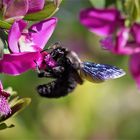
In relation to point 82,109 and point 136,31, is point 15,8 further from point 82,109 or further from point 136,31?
point 82,109

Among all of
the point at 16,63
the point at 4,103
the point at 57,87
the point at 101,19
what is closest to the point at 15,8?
the point at 16,63

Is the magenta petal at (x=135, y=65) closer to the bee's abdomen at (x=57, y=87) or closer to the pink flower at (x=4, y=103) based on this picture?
the bee's abdomen at (x=57, y=87)

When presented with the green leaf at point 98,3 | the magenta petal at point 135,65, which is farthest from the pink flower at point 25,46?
the magenta petal at point 135,65

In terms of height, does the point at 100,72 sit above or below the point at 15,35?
below

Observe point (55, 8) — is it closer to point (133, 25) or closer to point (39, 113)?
point (133, 25)

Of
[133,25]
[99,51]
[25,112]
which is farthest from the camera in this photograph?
[99,51]

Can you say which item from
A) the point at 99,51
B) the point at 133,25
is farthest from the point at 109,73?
the point at 99,51

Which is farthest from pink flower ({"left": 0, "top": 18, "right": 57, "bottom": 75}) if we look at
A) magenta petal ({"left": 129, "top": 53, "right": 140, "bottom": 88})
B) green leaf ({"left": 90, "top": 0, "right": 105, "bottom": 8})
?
magenta petal ({"left": 129, "top": 53, "right": 140, "bottom": 88})
